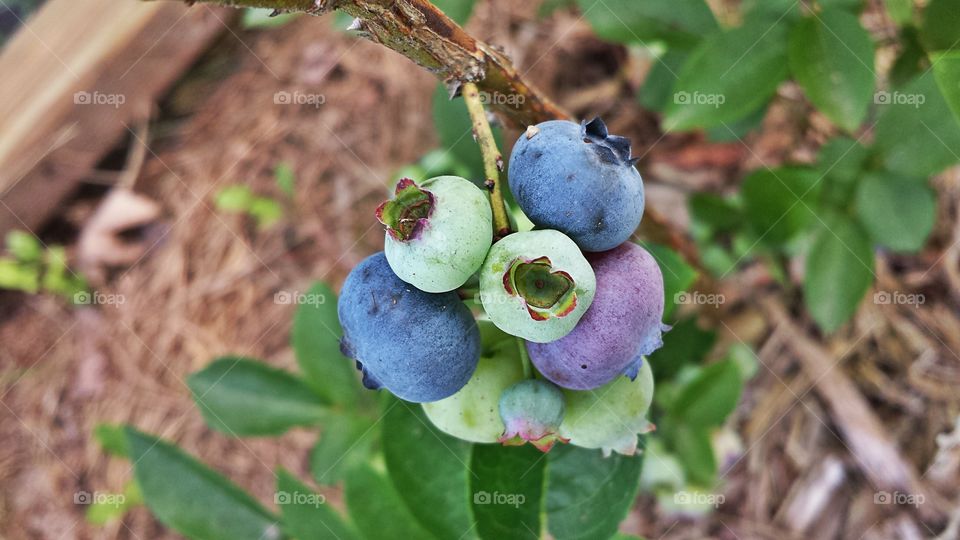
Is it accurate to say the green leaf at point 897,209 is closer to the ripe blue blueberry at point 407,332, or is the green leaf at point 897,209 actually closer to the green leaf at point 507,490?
the green leaf at point 507,490

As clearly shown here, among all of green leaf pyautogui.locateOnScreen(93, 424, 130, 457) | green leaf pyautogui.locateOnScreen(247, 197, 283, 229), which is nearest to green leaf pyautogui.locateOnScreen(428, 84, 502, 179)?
green leaf pyautogui.locateOnScreen(247, 197, 283, 229)

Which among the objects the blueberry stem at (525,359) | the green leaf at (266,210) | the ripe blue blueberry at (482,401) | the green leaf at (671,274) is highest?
the blueberry stem at (525,359)

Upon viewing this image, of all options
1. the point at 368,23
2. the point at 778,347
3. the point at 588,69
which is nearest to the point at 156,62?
the point at 588,69

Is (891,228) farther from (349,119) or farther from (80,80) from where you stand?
(80,80)

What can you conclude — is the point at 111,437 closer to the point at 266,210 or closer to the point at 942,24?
the point at 266,210

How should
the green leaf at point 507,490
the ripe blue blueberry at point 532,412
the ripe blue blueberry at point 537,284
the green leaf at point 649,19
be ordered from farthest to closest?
the green leaf at point 649,19 → the green leaf at point 507,490 → the ripe blue blueberry at point 532,412 → the ripe blue blueberry at point 537,284

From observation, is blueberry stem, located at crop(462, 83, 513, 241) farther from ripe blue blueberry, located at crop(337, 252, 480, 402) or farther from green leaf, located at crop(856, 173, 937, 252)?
green leaf, located at crop(856, 173, 937, 252)

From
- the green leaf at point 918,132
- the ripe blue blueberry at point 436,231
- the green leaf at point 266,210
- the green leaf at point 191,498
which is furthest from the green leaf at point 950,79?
the green leaf at point 266,210

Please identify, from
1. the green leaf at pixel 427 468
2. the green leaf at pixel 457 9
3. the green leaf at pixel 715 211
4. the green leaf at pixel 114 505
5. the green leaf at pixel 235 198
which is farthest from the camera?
the green leaf at pixel 235 198
